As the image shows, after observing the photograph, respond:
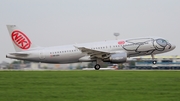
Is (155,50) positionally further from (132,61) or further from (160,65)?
(160,65)

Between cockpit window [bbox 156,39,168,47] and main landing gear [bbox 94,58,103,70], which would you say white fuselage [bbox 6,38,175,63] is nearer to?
cockpit window [bbox 156,39,168,47]

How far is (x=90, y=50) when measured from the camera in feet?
149

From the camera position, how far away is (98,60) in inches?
1853

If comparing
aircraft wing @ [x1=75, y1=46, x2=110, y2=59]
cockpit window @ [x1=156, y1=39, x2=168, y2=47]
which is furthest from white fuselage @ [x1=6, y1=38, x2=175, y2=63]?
aircraft wing @ [x1=75, y1=46, x2=110, y2=59]

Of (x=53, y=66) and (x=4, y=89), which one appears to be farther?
(x=53, y=66)

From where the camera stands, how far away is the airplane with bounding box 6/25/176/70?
151 ft

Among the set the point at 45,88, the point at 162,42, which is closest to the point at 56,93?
the point at 45,88

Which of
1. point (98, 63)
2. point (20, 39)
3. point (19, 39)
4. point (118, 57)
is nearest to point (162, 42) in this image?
point (118, 57)

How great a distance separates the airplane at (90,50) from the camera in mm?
46000

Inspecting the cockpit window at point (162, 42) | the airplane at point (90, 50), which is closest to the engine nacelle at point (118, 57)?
the airplane at point (90, 50)

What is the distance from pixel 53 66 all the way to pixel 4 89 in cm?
3370

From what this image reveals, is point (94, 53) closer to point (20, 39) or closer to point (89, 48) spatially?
point (89, 48)

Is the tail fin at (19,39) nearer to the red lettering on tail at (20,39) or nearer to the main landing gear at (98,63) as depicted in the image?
the red lettering on tail at (20,39)

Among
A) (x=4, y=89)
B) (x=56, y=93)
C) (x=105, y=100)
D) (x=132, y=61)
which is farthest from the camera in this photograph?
(x=132, y=61)
